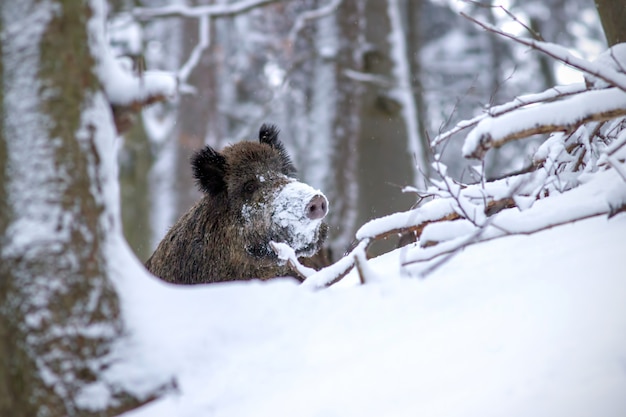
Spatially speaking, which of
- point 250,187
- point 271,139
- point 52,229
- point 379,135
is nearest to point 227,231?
point 250,187

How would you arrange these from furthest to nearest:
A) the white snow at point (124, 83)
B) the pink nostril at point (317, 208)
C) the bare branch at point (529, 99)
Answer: the pink nostril at point (317, 208), the bare branch at point (529, 99), the white snow at point (124, 83)

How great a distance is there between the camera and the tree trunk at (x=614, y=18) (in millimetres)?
3998

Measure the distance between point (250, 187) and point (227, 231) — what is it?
0.36m

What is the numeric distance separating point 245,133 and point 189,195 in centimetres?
278

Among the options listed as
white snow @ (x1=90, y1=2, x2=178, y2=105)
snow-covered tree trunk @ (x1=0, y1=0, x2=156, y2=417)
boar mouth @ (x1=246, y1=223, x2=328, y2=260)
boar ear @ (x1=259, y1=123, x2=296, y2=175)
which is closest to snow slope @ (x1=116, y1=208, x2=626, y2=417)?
snow-covered tree trunk @ (x1=0, y1=0, x2=156, y2=417)

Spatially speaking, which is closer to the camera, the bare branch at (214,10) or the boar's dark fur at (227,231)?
the boar's dark fur at (227,231)

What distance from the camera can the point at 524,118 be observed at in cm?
262

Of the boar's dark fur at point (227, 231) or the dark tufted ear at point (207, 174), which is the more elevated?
the dark tufted ear at point (207, 174)

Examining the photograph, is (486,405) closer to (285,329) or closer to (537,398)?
(537,398)

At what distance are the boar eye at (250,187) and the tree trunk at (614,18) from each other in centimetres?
247

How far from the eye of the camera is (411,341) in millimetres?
2160

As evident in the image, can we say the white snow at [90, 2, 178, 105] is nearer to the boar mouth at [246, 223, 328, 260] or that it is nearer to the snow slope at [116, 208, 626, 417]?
the snow slope at [116, 208, 626, 417]

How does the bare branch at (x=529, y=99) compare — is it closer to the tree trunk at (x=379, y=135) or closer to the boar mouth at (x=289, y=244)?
the boar mouth at (x=289, y=244)

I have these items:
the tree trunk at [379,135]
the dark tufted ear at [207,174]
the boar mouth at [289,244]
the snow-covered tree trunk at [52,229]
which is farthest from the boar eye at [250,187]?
the tree trunk at [379,135]
